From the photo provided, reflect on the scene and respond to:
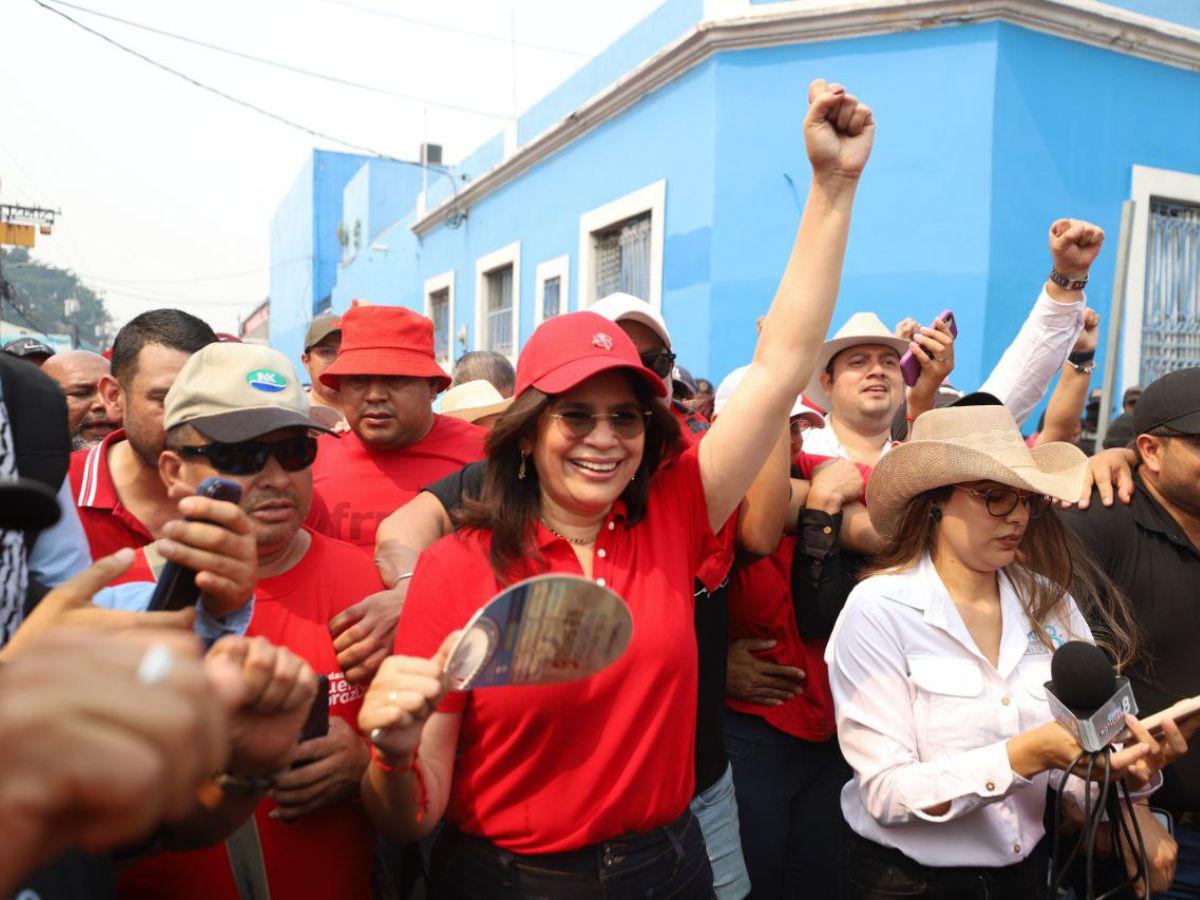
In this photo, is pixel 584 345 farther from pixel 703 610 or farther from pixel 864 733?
pixel 864 733

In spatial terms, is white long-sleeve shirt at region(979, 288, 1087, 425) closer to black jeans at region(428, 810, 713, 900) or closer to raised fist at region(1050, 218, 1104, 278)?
raised fist at region(1050, 218, 1104, 278)

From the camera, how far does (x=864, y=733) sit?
2.17 meters

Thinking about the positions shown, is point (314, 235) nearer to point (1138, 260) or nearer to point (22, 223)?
point (22, 223)

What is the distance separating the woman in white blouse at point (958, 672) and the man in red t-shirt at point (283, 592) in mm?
1216

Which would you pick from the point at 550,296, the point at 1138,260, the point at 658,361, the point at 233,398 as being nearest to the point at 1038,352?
the point at 658,361

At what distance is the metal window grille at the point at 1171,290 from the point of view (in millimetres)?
8719

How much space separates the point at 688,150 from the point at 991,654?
7932mm

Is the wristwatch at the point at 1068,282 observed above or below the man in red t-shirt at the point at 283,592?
above

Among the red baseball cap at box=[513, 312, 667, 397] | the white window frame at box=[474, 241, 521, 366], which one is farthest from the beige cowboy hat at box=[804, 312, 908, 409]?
the white window frame at box=[474, 241, 521, 366]

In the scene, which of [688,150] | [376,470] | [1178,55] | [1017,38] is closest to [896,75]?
[1017,38]

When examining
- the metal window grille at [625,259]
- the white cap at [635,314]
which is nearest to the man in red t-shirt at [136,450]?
the white cap at [635,314]

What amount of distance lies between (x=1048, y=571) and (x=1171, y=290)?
7970 millimetres

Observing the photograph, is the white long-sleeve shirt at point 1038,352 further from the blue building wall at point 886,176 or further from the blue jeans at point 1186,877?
the blue building wall at point 886,176

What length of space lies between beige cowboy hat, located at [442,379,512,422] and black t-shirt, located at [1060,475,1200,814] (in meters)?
2.71
